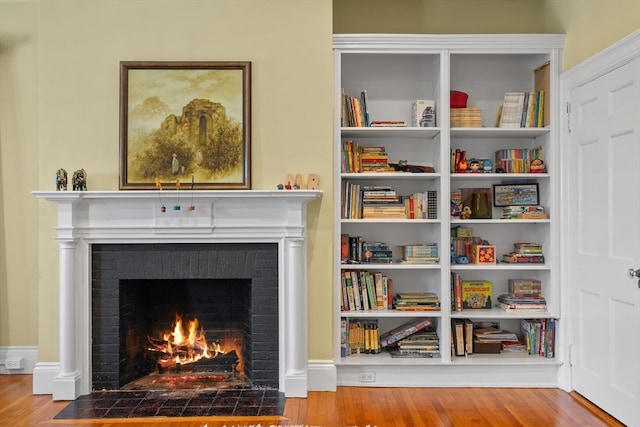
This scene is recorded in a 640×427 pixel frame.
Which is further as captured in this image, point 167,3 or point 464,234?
point 464,234

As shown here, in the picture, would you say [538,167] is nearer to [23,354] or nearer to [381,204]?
[381,204]

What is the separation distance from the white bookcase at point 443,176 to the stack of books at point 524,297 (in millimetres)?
55

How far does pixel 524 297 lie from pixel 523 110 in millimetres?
1338

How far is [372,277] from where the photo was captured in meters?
3.81

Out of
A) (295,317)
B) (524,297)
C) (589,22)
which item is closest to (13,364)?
(295,317)

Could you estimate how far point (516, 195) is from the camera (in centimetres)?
391

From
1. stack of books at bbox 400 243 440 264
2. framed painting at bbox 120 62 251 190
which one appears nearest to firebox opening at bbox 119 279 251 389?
framed painting at bbox 120 62 251 190

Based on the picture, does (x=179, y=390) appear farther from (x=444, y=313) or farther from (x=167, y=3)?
(x=167, y=3)

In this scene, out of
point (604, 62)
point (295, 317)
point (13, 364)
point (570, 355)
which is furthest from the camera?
point (13, 364)

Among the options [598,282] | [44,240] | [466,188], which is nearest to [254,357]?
[44,240]

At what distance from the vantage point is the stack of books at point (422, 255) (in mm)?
3803

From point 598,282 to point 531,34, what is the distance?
69.3 inches

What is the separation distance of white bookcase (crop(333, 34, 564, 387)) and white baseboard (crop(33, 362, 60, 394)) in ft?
6.21

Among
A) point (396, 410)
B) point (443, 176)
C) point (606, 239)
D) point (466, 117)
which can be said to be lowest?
point (396, 410)
